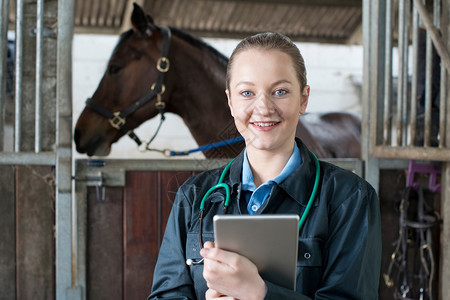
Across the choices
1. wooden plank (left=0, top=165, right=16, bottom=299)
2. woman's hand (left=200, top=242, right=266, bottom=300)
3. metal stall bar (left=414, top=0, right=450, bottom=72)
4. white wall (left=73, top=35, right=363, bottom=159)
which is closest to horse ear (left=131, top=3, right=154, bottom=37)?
wooden plank (left=0, top=165, right=16, bottom=299)

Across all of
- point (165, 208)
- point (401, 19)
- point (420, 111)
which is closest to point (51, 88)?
point (165, 208)

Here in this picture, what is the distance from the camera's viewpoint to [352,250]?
0.78 m

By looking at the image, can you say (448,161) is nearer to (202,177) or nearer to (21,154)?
(202,177)

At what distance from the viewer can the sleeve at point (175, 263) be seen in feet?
2.72

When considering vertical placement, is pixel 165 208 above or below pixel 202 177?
below

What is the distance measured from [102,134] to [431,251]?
5.25ft

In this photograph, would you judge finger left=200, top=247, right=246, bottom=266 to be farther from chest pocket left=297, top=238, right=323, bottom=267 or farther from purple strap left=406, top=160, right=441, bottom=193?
purple strap left=406, top=160, right=441, bottom=193

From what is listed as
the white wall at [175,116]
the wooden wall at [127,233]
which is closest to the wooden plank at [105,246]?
the wooden wall at [127,233]

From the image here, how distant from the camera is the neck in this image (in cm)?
87

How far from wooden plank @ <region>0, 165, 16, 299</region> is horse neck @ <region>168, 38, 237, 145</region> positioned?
2.73 feet

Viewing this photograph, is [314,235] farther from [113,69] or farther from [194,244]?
[113,69]

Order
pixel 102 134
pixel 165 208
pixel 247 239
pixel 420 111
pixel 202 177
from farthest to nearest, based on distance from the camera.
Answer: pixel 420 111 → pixel 102 134 → pixel 165 208 → pixel 202 177 → pixel 247 239

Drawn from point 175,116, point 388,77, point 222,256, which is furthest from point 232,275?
point 175,116

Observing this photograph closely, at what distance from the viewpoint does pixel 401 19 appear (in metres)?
2.02
